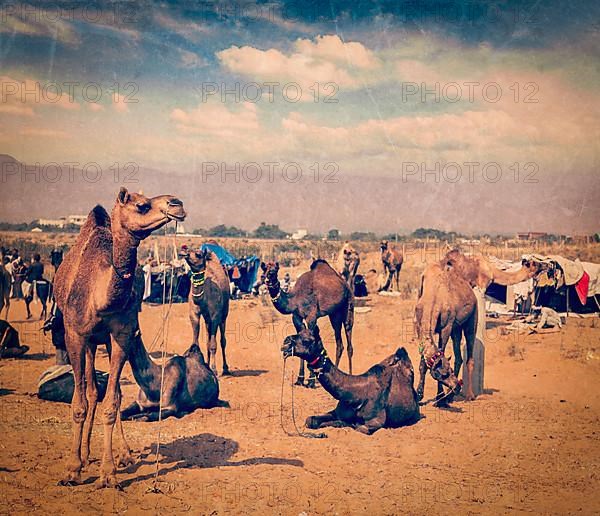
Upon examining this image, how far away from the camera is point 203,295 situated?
10.9m

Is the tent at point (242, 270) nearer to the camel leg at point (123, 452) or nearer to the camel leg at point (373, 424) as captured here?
the camel leg at point (373, 424)

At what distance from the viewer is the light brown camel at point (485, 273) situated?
12188 millimetres

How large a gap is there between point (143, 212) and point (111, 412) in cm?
226

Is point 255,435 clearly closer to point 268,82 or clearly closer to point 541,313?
point 541,313

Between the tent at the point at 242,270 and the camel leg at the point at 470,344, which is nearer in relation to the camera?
the camel leg at the point at 470,344

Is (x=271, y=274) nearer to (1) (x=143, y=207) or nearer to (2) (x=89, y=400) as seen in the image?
(2) (x=89, y=400)

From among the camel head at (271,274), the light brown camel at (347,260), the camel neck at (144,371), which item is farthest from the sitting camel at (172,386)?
the light brown camel at (347,260)

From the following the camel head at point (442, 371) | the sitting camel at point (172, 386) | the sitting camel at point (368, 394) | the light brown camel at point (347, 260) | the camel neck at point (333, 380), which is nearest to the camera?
the camel neck at point (333, 380)

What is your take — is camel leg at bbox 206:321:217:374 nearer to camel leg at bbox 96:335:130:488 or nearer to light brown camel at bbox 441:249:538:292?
camel leg at bbox 96:335:130:488

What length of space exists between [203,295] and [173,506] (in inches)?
204

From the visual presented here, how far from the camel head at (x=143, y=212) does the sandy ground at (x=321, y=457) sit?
2.83m

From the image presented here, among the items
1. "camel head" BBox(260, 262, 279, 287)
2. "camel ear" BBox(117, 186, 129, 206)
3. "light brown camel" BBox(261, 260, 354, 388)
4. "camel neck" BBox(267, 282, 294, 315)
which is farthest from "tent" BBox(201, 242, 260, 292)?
"camel ear" BBox(117, 186, 129, 206)

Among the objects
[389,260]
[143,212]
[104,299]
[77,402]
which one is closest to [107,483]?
[77,402]

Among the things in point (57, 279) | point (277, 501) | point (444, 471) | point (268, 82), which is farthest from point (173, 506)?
point (268, 82)
